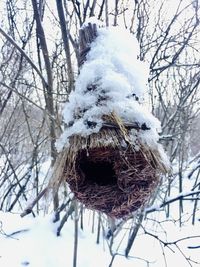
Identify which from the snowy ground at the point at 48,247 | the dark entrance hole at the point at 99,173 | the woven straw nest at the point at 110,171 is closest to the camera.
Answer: the woven straw nest at the point at 110,171

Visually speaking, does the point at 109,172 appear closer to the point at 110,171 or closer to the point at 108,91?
the point at 110,171

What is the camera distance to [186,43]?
3.29 meters

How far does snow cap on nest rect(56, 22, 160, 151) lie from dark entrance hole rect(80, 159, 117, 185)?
0.53 ft

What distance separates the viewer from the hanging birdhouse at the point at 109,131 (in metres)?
1.38

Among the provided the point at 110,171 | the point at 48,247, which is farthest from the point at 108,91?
the point at 48,247

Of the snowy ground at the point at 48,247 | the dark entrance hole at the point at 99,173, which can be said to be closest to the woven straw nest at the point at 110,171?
the dark entrance hole at the point at 99,173

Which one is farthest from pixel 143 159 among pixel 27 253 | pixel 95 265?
pixel 95 265

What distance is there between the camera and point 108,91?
142 cm

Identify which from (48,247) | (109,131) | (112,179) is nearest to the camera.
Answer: (109,131)

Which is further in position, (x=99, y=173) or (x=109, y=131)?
(x=99, y=173)

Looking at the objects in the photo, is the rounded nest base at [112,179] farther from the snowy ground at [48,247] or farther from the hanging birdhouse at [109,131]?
the snowy ground at [48,247]

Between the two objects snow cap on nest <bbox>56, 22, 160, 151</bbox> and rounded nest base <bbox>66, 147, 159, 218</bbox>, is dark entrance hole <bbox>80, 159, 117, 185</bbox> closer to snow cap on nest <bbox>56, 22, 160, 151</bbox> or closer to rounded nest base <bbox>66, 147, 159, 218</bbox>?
rounded nest base <bbox>66, 147, 159, 218</bbox>

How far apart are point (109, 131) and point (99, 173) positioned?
26 centimetres

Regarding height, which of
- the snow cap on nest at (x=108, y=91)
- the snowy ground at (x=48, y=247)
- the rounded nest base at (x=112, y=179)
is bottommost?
the snowy ground at (x=48, y=247)
